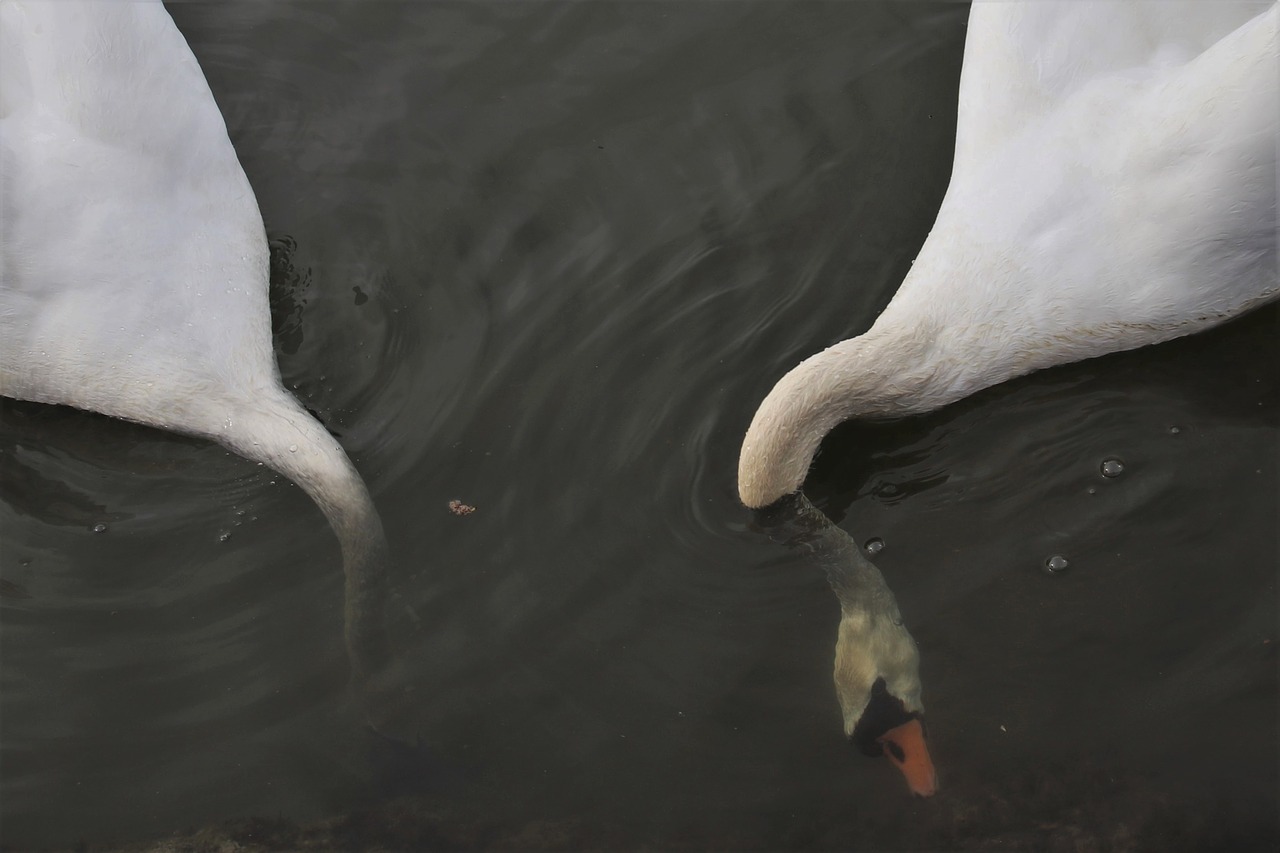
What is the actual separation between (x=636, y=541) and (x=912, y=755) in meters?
1.33

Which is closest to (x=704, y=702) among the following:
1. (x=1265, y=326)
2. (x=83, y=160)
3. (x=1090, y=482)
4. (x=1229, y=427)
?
(x=1090, y=482)

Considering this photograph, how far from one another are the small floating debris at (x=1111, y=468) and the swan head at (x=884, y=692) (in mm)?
1094

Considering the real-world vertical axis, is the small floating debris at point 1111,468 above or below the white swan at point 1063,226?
below

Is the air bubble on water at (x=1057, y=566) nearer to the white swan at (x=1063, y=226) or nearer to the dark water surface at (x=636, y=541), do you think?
the dark water surface at (x=636, y=541)

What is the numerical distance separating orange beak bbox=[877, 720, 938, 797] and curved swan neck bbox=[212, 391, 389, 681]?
1.92 meters

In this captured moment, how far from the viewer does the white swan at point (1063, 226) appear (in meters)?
4.70

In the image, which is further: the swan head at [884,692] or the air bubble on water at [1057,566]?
the air bubble on water at [1057,566]

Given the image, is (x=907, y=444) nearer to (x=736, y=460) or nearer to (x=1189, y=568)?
(x=736, y=460)

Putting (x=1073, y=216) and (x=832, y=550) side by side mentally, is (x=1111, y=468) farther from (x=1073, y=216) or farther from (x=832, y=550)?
(x=832, y=550)

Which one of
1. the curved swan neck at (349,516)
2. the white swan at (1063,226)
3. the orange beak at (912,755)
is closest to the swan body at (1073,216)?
the white swan at (1063,226)

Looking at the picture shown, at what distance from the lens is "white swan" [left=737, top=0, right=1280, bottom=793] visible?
4703 millimetres

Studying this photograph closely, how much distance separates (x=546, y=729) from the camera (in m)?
4.75

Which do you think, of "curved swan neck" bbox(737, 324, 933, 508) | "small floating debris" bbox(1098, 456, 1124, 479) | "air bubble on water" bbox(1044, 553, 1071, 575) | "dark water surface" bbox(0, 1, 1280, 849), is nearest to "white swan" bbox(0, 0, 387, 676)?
"dark water surface" bbox(0, 1, 1280, 849)

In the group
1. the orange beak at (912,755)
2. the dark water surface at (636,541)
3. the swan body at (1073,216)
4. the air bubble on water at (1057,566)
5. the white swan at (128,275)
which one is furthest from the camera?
the white swan at (128,275)
